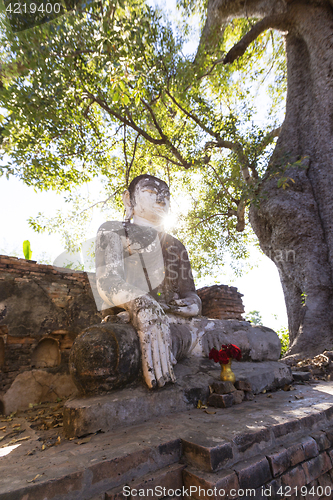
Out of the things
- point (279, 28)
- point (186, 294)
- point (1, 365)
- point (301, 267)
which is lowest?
point (1, 365)

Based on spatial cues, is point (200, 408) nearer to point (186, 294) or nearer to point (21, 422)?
point (186, 294)

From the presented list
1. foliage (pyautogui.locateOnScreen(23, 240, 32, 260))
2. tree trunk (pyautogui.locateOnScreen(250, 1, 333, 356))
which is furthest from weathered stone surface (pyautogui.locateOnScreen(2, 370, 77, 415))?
tree trunk (pyautogui.locateOnScreen(250, 1, 333, 356))

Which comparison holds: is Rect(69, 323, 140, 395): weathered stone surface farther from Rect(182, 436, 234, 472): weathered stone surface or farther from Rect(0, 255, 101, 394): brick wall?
Rect(0, 255, 101, 394): brick wall

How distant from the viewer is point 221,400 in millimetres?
1831

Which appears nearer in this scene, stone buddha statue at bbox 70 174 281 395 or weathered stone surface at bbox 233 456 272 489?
weathered stone surface at bbox 233 456 272 489

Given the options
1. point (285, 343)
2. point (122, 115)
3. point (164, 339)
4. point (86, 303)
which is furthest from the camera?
point (285, 343)

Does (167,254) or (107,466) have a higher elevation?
(167,254)

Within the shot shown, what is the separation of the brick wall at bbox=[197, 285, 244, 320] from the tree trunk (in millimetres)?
904

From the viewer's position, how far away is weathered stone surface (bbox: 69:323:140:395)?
158 centimetres

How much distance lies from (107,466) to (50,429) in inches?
34.5

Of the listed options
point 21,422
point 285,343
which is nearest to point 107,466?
point 21,422

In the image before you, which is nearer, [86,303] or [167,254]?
[167,254]

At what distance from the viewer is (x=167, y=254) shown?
2881 mm

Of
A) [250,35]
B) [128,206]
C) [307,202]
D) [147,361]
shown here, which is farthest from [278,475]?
[250,35]
